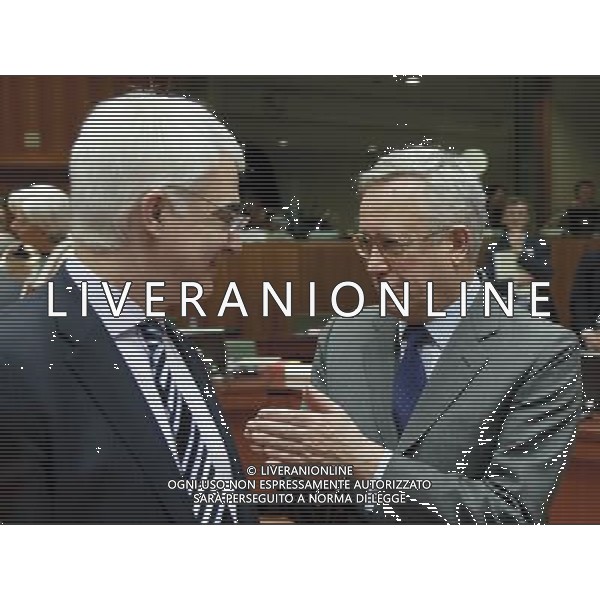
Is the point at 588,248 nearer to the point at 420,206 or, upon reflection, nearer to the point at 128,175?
the point at 420,206

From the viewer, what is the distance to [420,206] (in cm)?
1219

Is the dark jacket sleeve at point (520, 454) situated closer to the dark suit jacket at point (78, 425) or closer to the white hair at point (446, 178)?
the white hair at point (446, 178)

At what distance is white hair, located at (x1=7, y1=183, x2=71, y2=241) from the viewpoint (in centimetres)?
1221

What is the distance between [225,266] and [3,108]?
5.10 ft

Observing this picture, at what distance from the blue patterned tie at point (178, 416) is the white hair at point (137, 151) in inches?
27.9

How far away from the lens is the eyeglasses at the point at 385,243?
1218 cm

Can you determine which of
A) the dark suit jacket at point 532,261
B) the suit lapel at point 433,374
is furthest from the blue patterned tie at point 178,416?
the dark suit jacket at point 532,261

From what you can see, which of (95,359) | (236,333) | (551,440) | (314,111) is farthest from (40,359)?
(551,440)

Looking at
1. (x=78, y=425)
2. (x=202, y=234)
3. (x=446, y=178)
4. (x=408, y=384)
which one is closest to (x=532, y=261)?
(x=446, y=178)

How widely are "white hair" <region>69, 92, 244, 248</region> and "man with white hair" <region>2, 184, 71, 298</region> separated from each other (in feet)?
0.37

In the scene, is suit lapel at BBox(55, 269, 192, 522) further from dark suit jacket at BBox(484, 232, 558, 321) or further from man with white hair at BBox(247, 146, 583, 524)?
dark suit jacket at BBox(484, 232, 558, 321)

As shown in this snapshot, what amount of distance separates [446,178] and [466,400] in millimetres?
1269

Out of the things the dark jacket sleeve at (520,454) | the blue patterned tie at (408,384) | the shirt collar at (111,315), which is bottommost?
the dark jacket sleeve at (520,454)

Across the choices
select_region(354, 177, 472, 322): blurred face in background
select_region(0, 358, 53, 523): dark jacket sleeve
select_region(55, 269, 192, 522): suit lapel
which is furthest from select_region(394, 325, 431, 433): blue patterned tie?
select_region(0, 358, 53, 523): dark jacket sleeve
